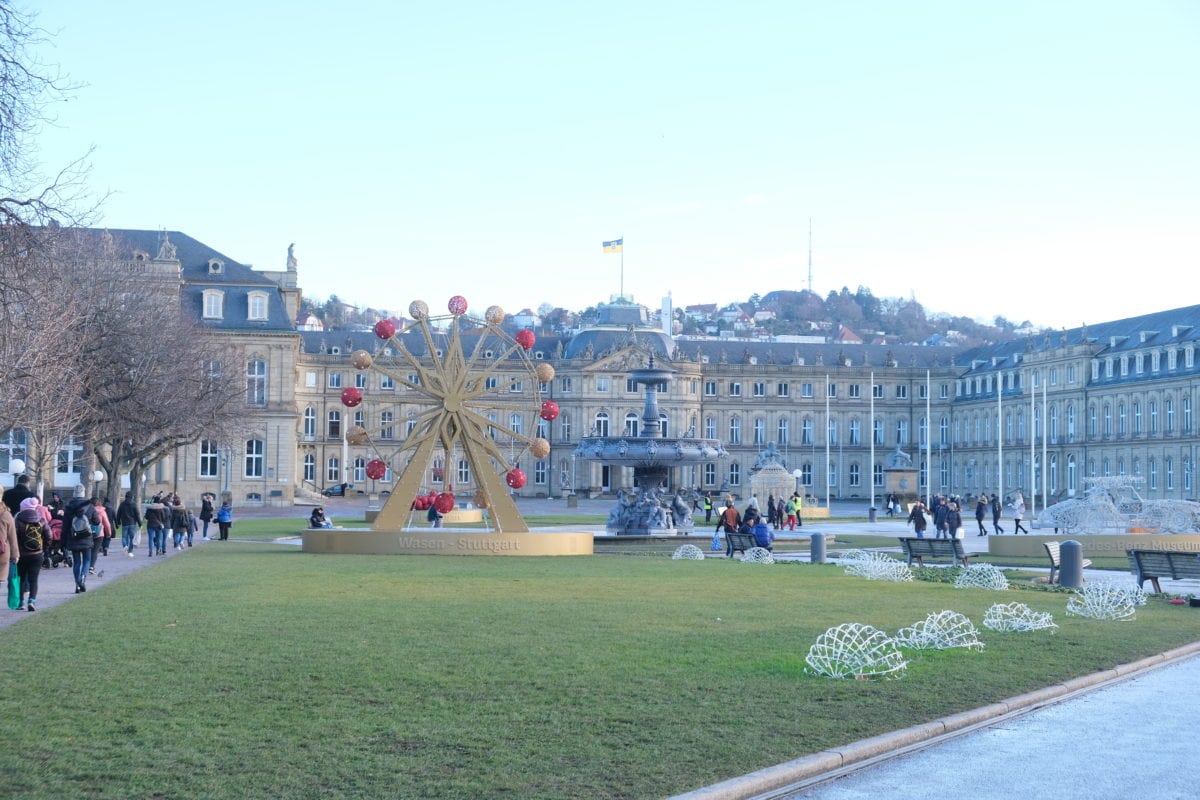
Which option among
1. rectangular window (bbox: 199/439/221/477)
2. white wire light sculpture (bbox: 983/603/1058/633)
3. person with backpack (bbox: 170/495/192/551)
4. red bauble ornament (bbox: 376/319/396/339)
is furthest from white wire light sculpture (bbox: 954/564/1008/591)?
rectangular window (bbox: 199/439/221/477)

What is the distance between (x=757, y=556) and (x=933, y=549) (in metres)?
4.56

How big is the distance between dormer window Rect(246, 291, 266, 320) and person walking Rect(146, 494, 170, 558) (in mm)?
51834

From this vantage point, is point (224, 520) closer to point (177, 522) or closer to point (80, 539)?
point (177, 522)

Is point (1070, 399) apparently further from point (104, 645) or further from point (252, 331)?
point (104, 645)

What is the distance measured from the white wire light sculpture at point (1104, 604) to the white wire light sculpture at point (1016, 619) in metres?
1.40

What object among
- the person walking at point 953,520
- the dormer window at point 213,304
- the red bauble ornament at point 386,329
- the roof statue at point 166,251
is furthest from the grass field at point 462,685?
the dormer window at point 213,304

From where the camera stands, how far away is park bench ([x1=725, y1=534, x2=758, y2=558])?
39062 mm

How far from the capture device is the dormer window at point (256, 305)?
89812 mm

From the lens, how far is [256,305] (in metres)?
90.1

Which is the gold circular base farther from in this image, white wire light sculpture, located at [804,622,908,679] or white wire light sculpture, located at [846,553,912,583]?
white wire light sculpture, located at [804,622,908,679]

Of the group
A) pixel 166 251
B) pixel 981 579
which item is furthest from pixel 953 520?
pixel 166 251

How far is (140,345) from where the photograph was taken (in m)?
50.3

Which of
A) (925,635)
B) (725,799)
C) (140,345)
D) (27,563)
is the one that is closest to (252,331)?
(140,345)

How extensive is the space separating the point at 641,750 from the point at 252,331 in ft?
267
